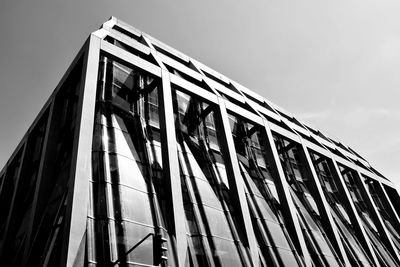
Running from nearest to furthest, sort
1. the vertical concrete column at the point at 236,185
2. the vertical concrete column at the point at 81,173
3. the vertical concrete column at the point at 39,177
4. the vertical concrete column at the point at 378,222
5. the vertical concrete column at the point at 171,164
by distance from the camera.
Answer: the vertical concrete column at the point at 81,173 < the vertical concrete column at the point at 171,164 < the vertical concrete column at the point at 39,177 < the vertical concrete column at the point at 236,185 < the vertical concrete column at the point at 378,222

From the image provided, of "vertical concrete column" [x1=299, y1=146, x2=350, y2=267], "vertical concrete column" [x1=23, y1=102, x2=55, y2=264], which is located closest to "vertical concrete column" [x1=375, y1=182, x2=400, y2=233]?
"vertical concrete column" [x1=299, y1=146, x2=350, y2=267]

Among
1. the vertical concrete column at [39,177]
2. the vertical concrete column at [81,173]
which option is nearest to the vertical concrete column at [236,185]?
the vertical concrete column at [81,173]

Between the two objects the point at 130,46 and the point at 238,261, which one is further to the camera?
the point at 130,46

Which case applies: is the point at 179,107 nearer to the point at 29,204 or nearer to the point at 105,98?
the point at 105,98

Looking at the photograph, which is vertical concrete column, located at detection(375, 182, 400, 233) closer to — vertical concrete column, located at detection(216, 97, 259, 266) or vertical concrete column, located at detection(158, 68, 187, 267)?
vertical concrete column, located at detection(216, 97, 259, 266)

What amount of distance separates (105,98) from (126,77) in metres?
2.91

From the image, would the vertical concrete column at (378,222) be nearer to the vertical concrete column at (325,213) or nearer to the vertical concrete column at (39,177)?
the vertical concrete column at (325,213)

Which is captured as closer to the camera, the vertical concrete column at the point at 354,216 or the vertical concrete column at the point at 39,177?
the vertical concrete column at the point at 39,177

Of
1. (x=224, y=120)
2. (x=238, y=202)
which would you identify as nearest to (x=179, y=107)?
(x=224, y=120)

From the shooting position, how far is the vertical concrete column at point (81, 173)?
9.64 meters

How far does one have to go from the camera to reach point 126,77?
61.6 ft

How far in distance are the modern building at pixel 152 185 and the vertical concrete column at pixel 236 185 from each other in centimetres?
7

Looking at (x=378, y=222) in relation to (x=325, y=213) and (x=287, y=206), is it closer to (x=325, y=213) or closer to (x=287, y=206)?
(x=325, y=213)

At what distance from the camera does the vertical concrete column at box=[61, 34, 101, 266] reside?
964cm
